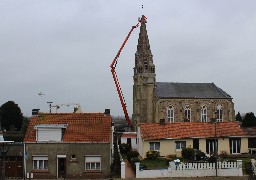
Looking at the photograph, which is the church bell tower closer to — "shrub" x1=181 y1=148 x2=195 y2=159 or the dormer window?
"shrub" x1=181 y1=148 x2=195 y2=159

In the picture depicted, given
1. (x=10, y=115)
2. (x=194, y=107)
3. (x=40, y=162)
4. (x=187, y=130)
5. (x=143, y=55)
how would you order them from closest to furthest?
(x=40, y=162) → (x=187, y=130) → (x=194, y=107) → (x=10, y=115) → (x=143, y=55)

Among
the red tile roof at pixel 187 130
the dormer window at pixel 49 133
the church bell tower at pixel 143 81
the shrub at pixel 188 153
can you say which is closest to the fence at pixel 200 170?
the shrub at pixel 188 153

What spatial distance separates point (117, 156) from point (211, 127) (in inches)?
437

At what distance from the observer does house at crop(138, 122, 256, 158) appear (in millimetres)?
43312

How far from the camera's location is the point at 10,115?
8481 centimetres

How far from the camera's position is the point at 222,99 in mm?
84938

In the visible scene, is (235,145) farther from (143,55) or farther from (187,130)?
(143,55)

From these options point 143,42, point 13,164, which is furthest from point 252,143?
point 143,42

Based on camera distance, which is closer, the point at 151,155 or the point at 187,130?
the point at 151,155

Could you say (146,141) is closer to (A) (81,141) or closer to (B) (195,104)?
(A) (81,141)

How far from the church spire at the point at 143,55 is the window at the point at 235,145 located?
44.8m

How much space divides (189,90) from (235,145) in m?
41.4

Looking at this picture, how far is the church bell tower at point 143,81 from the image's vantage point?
85.9 metres

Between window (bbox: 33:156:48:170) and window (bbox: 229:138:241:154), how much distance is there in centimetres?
2078
